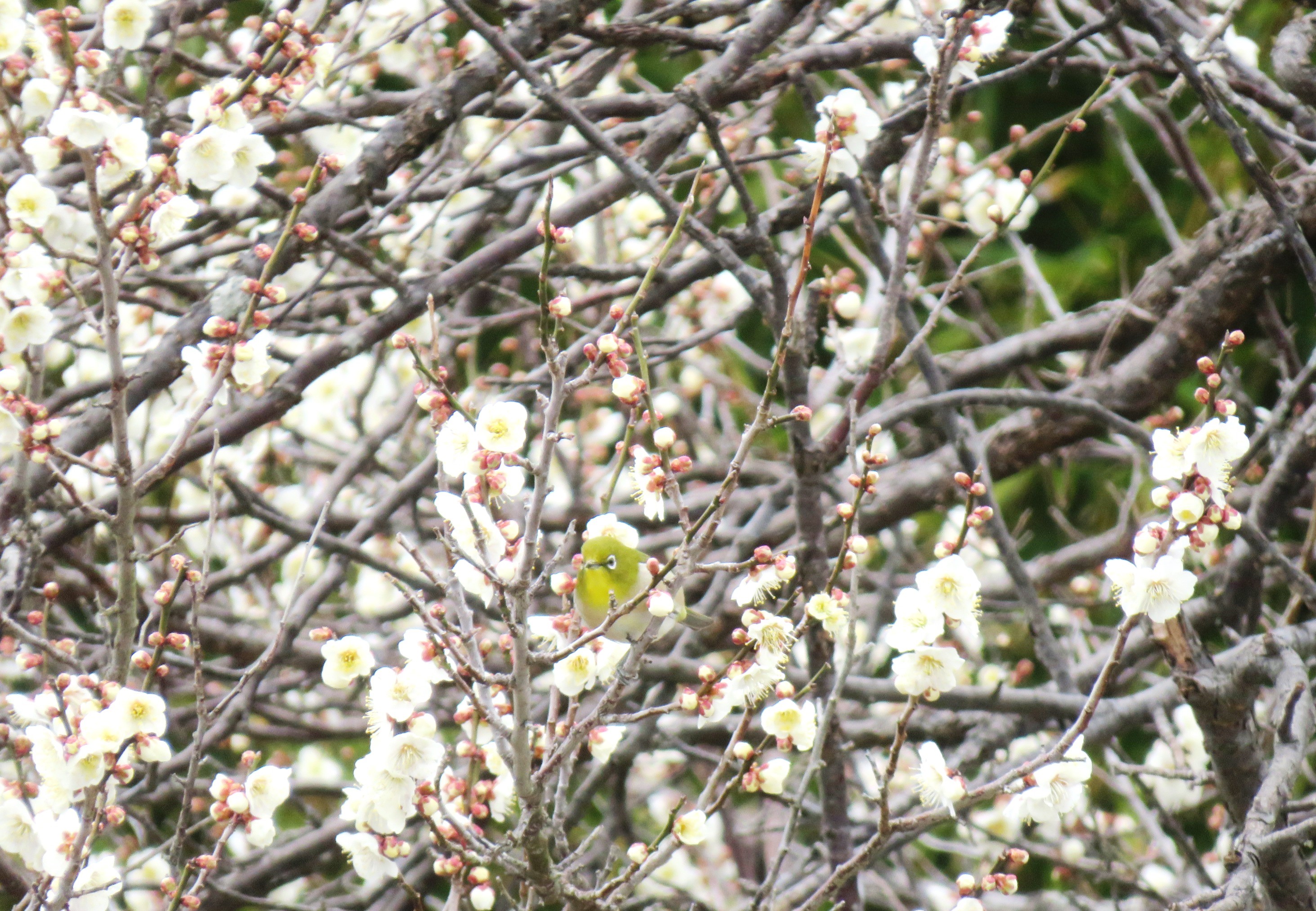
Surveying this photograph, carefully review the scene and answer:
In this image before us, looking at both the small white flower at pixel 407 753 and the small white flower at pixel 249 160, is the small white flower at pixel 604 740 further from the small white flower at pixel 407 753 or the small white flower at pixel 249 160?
the small white flower at pixel 249 160

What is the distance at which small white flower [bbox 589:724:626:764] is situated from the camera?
61.9 inches

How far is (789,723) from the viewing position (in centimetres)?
157

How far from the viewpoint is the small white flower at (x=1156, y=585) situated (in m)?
1.45

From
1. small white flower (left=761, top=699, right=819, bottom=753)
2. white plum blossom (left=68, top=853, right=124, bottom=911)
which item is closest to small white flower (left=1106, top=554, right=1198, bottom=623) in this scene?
small white flower (left=761, top=699, right=819, bottom=753)

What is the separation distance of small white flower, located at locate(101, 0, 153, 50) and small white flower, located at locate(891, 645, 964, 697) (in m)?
1.57

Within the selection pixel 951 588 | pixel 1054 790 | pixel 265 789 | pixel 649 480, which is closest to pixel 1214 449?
pixel 951 588

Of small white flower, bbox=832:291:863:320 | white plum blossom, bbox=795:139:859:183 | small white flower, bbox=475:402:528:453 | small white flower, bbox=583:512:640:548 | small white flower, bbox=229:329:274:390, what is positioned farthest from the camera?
small white flower, bbox=832:291:863:320

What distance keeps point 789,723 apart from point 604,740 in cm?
24

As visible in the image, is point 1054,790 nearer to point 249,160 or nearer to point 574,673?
point 574,673

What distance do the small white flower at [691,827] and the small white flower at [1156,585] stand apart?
0.55 m

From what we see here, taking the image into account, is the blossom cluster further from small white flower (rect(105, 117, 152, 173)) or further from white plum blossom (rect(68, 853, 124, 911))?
small white flower (rect(105, 117, 152, 173))

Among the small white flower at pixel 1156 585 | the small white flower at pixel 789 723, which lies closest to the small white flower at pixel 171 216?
the small white flower at pixel 789 723

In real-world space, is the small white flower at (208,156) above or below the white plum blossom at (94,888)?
above

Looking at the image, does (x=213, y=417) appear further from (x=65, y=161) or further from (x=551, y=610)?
(x=551, y=610)
